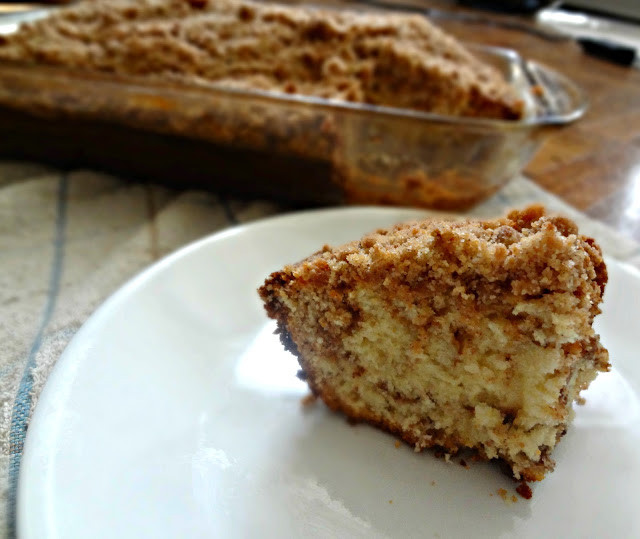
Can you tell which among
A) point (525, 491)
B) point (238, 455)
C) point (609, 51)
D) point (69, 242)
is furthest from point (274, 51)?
point (609, 51)

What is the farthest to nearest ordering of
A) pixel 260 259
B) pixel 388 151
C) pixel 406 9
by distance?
pixel 406 9
pixel 388 151
pixel 260 259

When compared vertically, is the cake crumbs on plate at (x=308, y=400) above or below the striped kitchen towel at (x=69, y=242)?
above

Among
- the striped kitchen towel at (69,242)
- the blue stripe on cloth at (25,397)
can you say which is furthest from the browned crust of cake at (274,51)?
the blue stripe on cloth at (25,397)

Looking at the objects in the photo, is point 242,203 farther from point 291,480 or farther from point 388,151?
point 291,480

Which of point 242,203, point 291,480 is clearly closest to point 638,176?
point 242,203

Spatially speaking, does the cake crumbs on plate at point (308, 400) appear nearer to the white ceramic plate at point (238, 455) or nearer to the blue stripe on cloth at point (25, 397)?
the white ceramic plate at point (238, 455)

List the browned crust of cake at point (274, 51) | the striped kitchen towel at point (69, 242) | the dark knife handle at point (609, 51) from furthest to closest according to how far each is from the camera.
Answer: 1. the dark knife handle at point (609, 51)
2. the browned crust of cake at point (274, 51)
3. the striped kitchen towel at point (69, 242)

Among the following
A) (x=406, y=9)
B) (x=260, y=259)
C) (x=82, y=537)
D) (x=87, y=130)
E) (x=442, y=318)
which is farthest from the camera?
(x=406, y=9)

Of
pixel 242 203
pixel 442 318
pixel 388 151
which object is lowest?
pixel 242 203
